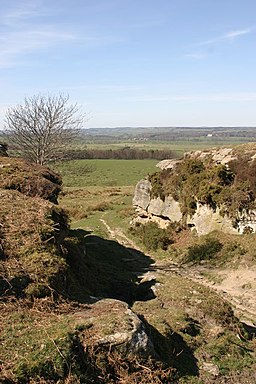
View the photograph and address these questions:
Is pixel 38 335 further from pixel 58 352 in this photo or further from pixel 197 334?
pixel 197 334

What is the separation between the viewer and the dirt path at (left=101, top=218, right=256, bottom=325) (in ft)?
51.0

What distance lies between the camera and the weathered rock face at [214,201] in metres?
22.8

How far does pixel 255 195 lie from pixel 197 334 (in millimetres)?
13002

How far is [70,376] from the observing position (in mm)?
7586

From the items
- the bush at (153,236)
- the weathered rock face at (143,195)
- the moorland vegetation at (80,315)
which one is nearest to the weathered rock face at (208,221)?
the bush at (153,236)

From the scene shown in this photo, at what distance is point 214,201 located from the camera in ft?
79.3

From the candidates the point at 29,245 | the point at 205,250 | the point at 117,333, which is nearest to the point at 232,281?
the point at 205,250

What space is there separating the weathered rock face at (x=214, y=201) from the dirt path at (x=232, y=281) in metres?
4.03

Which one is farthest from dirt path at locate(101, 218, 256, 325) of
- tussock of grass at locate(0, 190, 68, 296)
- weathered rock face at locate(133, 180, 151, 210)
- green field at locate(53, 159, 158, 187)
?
green field at locate(53, 159, 158, 187)

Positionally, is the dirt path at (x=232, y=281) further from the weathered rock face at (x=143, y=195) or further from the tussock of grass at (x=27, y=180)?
the weathered rock face at (x=143, y=195)

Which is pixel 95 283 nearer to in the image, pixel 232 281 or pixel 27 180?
pixel 27 180

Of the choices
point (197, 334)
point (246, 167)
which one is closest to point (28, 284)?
point (197, 334)

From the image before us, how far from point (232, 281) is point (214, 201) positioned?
6911 millimetres

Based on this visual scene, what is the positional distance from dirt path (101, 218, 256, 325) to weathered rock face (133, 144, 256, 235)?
403 centimetres
